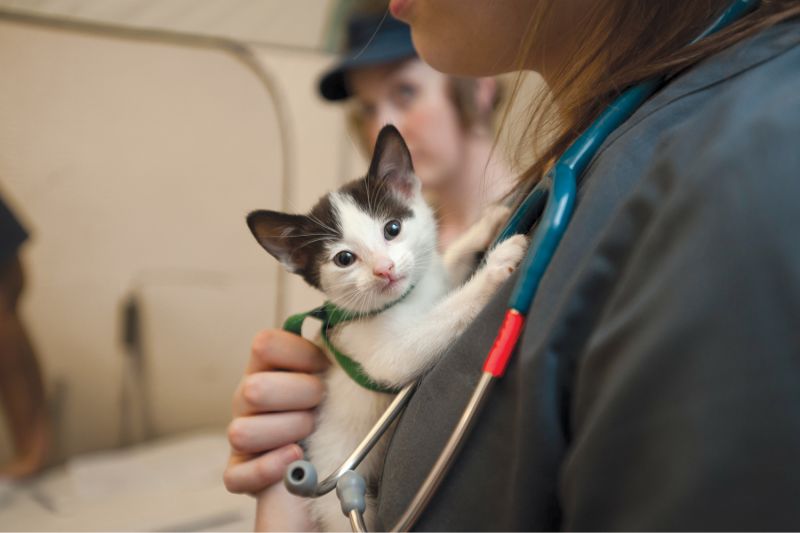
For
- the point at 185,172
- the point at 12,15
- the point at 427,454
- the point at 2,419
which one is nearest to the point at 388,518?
the point at 427,454

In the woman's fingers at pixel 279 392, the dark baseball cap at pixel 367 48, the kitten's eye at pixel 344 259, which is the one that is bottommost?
the woman's fingers at pixel 279 392

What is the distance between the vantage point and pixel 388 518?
0.53m

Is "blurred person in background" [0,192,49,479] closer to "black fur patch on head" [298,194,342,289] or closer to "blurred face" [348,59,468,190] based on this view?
"black fur patch on head" [298,194,342,289]

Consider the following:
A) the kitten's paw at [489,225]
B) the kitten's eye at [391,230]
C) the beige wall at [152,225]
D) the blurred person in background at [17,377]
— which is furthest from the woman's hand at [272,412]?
the blurred person in background at [17,377]

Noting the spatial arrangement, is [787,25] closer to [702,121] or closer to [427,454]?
[702,121]

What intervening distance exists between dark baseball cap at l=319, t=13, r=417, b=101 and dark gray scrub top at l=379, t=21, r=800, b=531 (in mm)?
1274

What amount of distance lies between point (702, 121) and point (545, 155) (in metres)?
0.29

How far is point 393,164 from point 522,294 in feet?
1.53

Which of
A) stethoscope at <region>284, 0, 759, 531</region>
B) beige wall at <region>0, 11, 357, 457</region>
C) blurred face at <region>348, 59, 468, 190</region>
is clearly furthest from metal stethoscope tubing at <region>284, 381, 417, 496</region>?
blurred face at <region>348, 59, 468, 190</region>

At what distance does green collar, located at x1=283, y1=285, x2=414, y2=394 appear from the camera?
0.82 meters

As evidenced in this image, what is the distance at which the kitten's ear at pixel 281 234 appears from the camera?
0.80 m

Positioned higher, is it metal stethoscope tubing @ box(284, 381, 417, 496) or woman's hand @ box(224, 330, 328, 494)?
metal stethoscope tubing @ box(284, 381, 417, 496)

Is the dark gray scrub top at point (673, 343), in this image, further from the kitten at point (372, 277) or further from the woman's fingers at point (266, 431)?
the woman's fingers at point (266, 431)

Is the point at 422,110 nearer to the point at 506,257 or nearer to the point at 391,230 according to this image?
the point at 391,230
